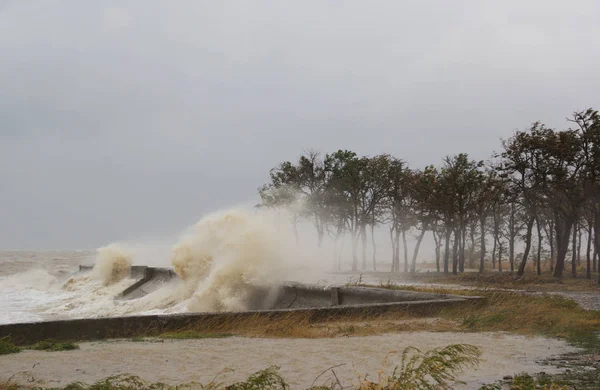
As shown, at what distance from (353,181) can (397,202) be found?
4697 millimetres

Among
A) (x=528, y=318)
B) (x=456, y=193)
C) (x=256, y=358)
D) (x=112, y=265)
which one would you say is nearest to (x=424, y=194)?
(x=456, y=193)

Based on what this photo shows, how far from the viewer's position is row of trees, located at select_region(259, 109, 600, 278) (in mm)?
37812

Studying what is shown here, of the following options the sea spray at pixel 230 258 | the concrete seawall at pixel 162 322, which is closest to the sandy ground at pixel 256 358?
the concrete seawall at pixel 162 322

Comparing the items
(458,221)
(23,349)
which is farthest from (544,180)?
(23,349)

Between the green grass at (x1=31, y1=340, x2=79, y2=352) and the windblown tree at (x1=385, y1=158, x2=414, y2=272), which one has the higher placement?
the windblown tree at (x1=385, y1=158, x2=414, y2=272)

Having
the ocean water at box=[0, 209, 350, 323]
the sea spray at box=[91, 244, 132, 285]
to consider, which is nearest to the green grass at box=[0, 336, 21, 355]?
the ocean water at box=[0, 209, 350, 323]

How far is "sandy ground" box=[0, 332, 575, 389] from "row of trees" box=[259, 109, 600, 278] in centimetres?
2865

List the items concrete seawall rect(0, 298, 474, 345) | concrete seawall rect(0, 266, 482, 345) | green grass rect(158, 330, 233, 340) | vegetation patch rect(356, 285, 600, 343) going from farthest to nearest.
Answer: vegetation patch rect(356, 285, 600, 343) → green grass rect(158, 330, 233, 340) → concrete seawall rect(0, 266, 482, 345) → concrete seawall rect(0, 298, 474, 345)

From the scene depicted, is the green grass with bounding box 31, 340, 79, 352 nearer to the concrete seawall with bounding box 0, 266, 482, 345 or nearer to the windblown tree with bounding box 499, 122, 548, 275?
the concrete seawall with bounding box 0, 266, 482, 345

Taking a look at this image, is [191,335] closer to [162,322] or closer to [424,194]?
[162,322]

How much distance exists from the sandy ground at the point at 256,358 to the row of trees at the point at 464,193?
1128 inches

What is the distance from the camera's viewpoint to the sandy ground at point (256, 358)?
8.48 meters

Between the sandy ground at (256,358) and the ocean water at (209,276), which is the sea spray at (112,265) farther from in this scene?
the sandy ground at (256,358)

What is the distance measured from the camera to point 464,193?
46.3 m
